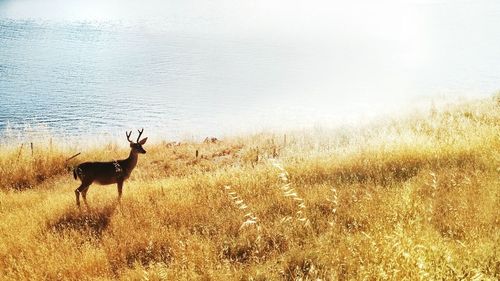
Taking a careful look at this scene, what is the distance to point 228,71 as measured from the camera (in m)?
51.7

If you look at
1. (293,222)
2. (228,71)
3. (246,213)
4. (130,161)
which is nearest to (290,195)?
(293,222)

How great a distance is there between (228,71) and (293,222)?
45.0 m

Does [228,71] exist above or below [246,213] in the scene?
above

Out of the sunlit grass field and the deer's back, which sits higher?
the deer's back

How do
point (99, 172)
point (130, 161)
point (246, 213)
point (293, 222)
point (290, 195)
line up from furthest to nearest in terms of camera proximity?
point (130, 161), point (99, 172), point (246, 213), point (293, 222), point (290, 195)

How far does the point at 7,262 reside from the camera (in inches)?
295

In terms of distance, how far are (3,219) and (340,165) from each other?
23.9 feet

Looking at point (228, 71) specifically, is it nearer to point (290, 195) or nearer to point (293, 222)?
point (293, 222)

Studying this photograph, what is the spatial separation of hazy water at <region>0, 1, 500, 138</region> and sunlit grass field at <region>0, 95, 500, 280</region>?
16083mm

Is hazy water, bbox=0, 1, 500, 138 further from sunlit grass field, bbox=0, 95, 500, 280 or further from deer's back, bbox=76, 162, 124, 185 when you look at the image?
deer's back, bbox=76, 162, 124, 185

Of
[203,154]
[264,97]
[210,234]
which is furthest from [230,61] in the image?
[210,234]

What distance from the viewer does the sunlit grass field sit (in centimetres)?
585

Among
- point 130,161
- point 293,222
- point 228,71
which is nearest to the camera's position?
point 293,222

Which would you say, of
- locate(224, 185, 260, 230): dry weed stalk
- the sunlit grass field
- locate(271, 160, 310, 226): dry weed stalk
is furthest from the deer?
locate(271, 160, 310, 226): dry weed stalk
